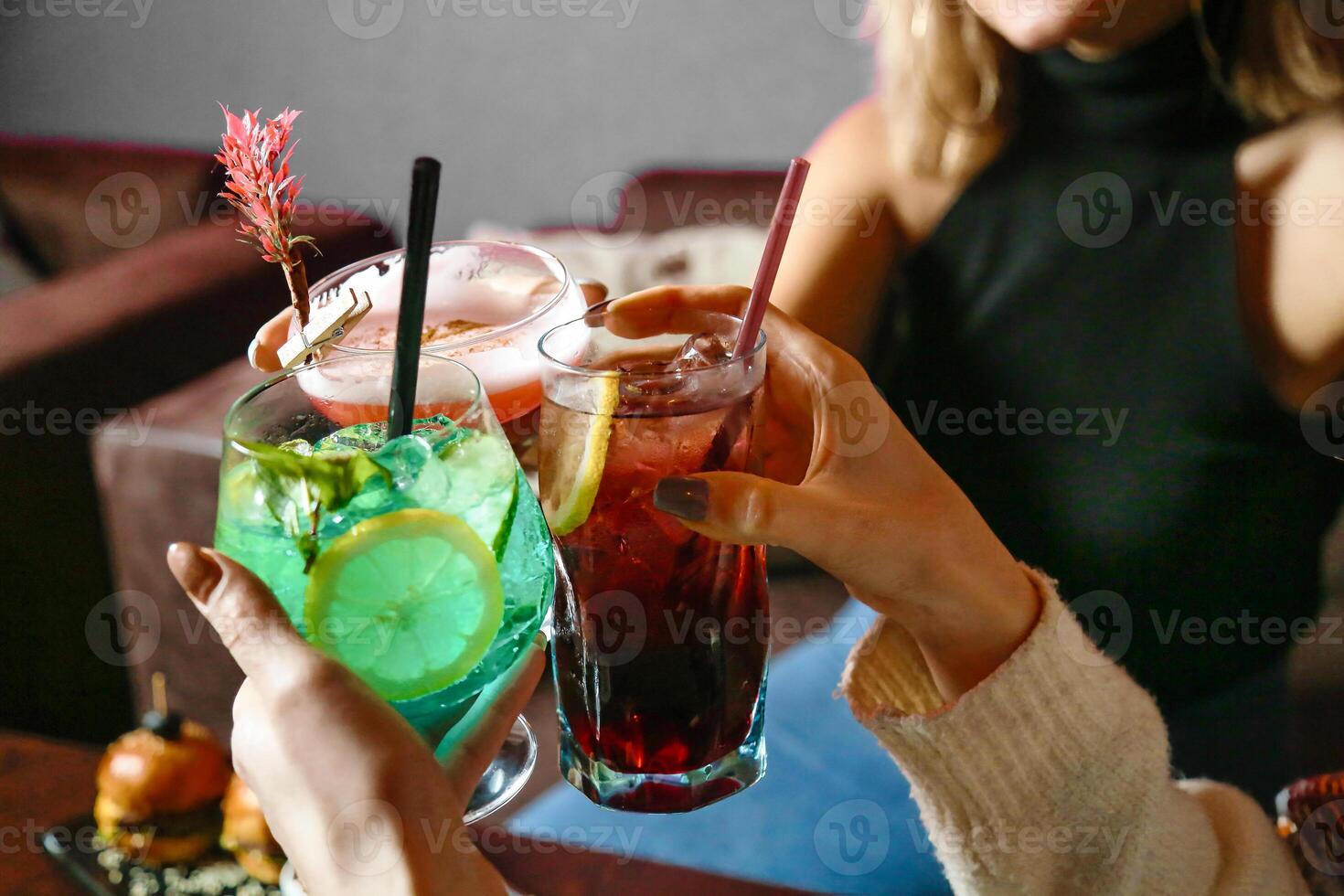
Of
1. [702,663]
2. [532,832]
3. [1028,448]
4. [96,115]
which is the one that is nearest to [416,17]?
[96,115]

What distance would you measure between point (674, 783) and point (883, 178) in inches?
45.8

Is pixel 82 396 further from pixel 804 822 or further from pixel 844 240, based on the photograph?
pixel 804 822

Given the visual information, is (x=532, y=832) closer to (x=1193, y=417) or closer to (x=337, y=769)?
(x=337, y=769)

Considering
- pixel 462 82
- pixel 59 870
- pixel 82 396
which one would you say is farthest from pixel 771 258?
pixel 462 82

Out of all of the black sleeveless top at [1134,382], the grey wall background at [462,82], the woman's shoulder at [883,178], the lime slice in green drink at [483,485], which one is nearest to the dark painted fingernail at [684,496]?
the lime slice in green drink at [483,485]

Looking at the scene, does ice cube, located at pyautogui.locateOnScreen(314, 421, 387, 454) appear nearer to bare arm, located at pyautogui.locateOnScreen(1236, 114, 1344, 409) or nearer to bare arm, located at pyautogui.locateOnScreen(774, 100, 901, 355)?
bare arm, located at pyautogui.locateOnScreen(774, 100, 901, 355)

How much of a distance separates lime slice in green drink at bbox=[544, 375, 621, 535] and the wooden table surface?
1.44 feet

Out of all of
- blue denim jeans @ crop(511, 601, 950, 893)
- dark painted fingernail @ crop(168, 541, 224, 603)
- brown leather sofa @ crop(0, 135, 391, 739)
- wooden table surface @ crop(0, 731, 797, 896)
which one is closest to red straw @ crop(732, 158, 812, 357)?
dark painted fingernail @ crop(168, 541, 224, 603)

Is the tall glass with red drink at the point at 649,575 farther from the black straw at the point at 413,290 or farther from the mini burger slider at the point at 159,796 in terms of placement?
the mini burger slider at the point at 159,796

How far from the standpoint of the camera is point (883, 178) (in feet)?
5.86

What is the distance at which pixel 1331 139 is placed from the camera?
56.7 inches

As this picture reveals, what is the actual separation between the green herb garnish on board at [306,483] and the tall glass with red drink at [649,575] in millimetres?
182

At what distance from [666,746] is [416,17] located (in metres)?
3.03

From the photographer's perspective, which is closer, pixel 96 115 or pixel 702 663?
pixel 702 663
